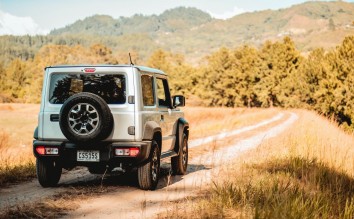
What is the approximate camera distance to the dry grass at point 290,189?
547cm

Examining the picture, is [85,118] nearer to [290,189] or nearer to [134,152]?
[134,152]

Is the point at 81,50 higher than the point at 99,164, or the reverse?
the point at 81,50

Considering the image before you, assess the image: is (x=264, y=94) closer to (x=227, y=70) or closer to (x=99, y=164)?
(x=227, y=70)

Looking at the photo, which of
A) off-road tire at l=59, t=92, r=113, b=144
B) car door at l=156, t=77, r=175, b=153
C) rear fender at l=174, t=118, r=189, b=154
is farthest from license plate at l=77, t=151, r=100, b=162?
rear fender at l=174, t=118, r=189, b=154

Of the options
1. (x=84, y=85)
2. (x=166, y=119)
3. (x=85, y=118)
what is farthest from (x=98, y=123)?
(x=166, y=119)

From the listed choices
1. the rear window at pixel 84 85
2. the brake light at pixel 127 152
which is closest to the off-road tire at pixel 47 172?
the rear window at pixel 84 85

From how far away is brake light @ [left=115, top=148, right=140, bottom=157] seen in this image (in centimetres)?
741

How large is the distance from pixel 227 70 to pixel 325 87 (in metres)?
32.8

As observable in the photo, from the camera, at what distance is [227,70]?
73.6 m

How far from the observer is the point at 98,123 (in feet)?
24.0

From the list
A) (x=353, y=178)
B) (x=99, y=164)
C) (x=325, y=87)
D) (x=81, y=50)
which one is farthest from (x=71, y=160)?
(x=81, y=50)

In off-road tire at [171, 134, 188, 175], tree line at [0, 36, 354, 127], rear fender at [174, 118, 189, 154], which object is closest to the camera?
rear fender at [174, 118, 189, 154]

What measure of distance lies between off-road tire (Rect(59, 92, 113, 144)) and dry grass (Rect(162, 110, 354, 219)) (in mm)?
1927

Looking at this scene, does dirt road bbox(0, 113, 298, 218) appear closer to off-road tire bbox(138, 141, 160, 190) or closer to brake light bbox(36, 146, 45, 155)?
off-road tire bbox(138, 141, 160, 190)
